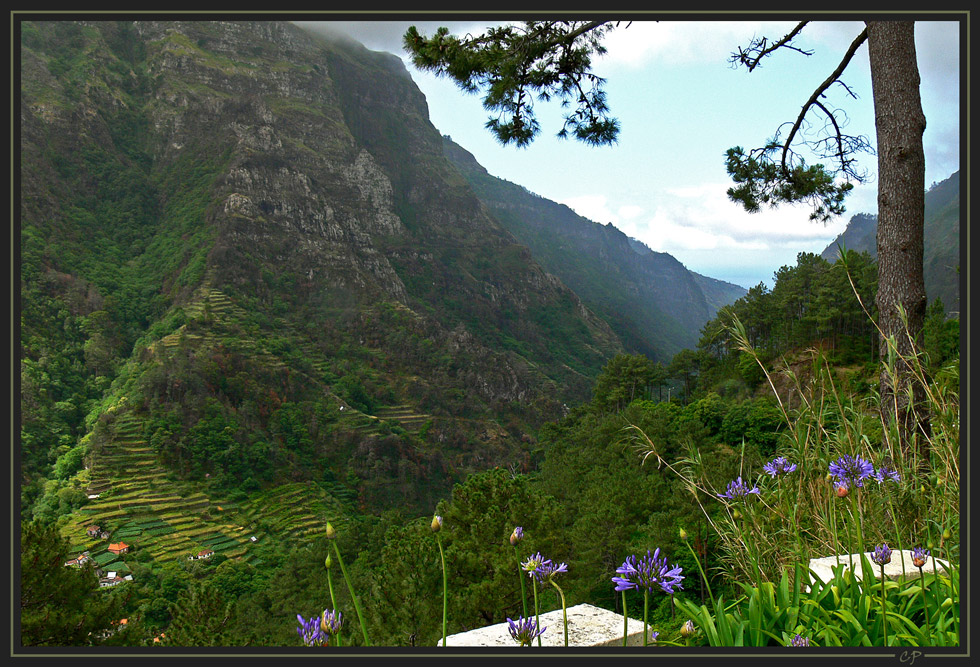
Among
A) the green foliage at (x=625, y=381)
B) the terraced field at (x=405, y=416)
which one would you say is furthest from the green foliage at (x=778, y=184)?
the terraced field at (x=405, y=416)

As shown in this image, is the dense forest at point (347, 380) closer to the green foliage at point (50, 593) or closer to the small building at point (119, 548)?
the green foliage at point (50, 593)

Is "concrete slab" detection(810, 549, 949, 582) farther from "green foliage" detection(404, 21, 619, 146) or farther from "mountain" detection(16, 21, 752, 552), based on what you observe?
"mountain" detection(16, 21, 752, 552)

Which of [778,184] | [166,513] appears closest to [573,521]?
[778,184]

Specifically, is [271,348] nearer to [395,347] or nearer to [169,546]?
[395,347]

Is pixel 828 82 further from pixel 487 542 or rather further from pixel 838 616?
pixel 487 542

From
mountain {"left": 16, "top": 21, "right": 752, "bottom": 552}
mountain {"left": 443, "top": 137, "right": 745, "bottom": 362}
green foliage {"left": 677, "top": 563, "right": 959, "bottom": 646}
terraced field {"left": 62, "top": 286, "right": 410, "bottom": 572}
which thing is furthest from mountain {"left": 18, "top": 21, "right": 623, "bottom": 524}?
green foliage {"left": 677, "top": 563, "right": 959, "bottom": 646}
